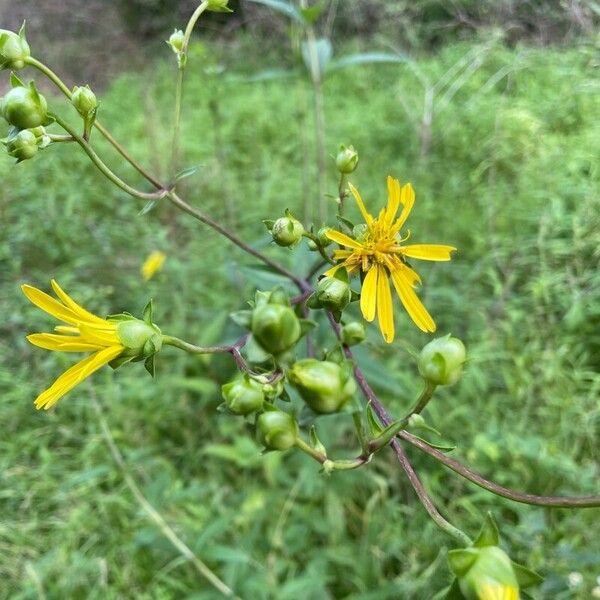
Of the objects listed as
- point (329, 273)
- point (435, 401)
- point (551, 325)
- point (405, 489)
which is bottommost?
point (405, 489)

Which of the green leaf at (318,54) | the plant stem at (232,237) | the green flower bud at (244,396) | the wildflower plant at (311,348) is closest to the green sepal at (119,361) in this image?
the wildflower plant at (311,348)

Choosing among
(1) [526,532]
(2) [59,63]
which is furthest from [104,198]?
Answer: (2) [59,63]

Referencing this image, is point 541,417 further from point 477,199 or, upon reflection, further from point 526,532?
point 477,199

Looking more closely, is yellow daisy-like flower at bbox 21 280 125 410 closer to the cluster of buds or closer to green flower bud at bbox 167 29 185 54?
the cluster of buds

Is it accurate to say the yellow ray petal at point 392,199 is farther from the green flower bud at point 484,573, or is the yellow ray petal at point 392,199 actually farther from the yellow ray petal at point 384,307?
the green flower bud at point 484,573

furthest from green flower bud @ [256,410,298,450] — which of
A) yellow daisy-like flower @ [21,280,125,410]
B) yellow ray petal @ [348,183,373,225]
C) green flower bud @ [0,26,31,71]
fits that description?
green flower bud @ [0,26,31,71]

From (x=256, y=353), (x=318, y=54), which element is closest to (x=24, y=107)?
(x=256, y=353)
